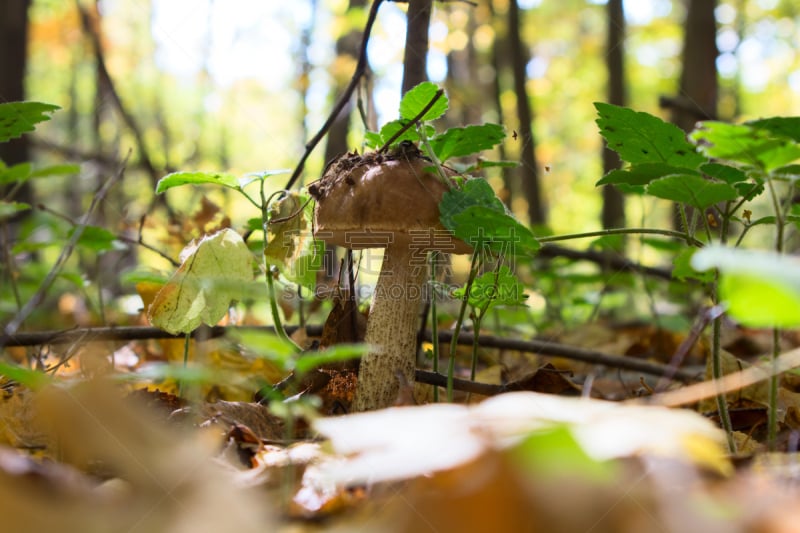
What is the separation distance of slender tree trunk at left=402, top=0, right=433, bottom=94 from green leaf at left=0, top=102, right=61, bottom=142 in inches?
51.9

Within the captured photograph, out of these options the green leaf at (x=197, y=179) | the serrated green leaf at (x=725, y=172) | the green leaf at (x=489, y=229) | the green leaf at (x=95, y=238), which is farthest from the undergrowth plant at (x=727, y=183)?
the green leaf at (x=95, y=238)

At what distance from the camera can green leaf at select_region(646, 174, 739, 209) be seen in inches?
52.9

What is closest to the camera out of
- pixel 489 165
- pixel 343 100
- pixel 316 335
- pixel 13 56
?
pixel 489 165

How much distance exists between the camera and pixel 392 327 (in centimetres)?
189

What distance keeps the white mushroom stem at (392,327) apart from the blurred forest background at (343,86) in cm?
114

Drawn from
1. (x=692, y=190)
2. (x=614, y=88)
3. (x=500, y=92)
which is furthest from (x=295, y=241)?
(x=614, y=88)

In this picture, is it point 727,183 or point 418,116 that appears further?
point 418,116

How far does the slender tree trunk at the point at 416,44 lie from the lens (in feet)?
8.00

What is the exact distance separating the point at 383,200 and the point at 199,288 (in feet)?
2.10

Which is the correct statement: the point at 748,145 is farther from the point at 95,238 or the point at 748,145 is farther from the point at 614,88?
the point at 614,88

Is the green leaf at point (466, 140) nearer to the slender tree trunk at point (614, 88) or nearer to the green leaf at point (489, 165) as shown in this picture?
the green leaf at point (489, 165)

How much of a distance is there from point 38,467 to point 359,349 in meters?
0.47

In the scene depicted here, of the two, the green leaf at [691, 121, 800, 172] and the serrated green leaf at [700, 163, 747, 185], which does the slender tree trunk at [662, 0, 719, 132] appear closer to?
the serrated green leaf at [700, 163, 747, 185]

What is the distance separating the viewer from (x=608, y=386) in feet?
8.91
